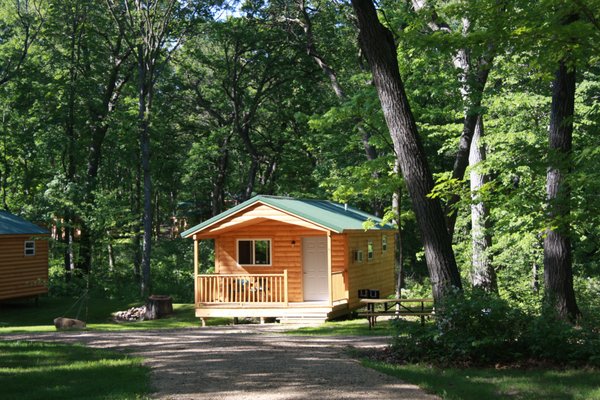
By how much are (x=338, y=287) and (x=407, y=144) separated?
9796mm

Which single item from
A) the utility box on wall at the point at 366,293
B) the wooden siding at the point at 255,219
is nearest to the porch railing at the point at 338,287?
the utility box on wall at the point at 366,293

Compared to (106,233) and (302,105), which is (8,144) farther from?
(302,105)

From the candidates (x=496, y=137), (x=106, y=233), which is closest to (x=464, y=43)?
(x=496, y=137)

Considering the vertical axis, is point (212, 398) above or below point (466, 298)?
below

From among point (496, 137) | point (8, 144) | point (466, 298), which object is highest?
point (8, 144)

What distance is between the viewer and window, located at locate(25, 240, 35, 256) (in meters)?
25.7

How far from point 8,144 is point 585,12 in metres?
29.1

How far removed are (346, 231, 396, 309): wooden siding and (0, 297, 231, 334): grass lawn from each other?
4.06 m

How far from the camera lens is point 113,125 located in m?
29.1

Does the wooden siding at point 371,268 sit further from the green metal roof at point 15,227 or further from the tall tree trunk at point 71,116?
the tall tree trunk at point 71,116

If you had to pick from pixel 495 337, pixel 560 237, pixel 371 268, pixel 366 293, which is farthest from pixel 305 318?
pixel 495 337

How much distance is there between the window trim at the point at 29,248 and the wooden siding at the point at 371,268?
13.7m

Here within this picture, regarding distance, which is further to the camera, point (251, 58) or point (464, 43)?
point (251, 58)

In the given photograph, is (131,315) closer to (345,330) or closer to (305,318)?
(305,318)
